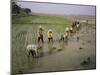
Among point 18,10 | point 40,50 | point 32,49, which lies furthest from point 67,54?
point 18,10

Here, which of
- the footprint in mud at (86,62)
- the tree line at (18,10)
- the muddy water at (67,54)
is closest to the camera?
the tree line at (18,10)

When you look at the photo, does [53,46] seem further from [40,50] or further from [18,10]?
[18,10]

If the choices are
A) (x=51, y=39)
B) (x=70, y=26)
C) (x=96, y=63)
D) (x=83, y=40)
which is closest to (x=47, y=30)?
(x=51, y=39)

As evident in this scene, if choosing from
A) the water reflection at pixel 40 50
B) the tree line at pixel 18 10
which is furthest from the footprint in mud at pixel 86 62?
the tree line at pixel 18 10

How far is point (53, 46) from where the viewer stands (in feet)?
8.11

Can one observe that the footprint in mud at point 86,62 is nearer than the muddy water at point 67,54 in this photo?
No

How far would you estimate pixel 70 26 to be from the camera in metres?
2.56

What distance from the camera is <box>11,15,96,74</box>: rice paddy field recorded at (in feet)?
7.55

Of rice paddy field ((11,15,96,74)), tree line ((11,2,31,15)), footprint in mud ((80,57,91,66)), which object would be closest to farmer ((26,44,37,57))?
rice paddy field ((11,15,96,74))

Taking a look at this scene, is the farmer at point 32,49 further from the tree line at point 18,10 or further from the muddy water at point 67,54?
the tree line at point 18,10

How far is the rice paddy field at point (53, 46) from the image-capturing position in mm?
2303

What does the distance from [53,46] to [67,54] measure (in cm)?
22

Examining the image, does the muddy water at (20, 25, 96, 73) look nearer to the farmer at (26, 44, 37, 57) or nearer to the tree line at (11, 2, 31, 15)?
the farmer at (26, 44, 37, 57)

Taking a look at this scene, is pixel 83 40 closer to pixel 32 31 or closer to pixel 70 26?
pixel 70 26
